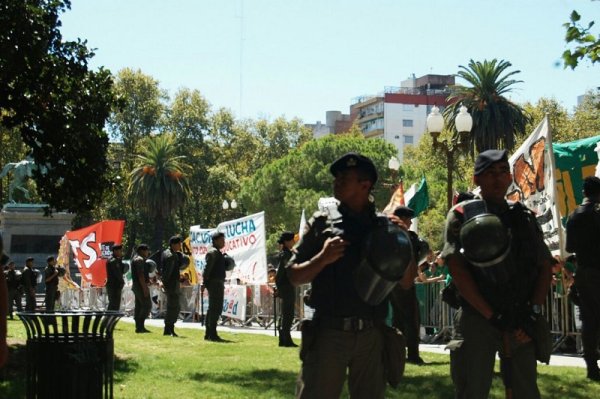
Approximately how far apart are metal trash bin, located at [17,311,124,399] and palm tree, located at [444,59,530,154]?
5391 centimetres

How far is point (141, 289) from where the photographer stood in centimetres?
1997

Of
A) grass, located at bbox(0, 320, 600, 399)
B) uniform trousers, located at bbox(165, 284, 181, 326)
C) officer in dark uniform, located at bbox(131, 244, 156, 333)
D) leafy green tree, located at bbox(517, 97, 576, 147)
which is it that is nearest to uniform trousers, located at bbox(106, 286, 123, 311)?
officer in dark uniform, located at bbox(131, 244, 156, 333)

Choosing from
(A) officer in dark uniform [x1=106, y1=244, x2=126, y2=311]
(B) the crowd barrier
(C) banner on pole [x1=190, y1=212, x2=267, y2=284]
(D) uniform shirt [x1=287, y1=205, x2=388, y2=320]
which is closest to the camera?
(D) uniform shirt [x1=287, y1=205, x2=388, y2=320]

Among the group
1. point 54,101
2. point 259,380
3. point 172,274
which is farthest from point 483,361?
point 172,274

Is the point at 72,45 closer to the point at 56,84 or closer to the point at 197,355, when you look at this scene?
the point at 56,84

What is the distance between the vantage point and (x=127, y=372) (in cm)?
1135

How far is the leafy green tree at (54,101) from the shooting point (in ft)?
44.4

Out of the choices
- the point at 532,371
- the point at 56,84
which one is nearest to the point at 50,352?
the point at 532,371

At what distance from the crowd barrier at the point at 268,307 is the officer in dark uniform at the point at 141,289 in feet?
8.59

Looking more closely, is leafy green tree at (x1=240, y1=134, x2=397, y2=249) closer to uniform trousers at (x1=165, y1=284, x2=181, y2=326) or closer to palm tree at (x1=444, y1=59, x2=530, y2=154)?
palm tree at (x1=444, y1=59, x2=530, y2=154)

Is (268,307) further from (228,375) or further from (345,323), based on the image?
(345,323)

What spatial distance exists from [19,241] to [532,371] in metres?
42.5

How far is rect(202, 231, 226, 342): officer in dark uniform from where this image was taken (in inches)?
675

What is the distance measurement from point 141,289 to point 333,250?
15448 mm
